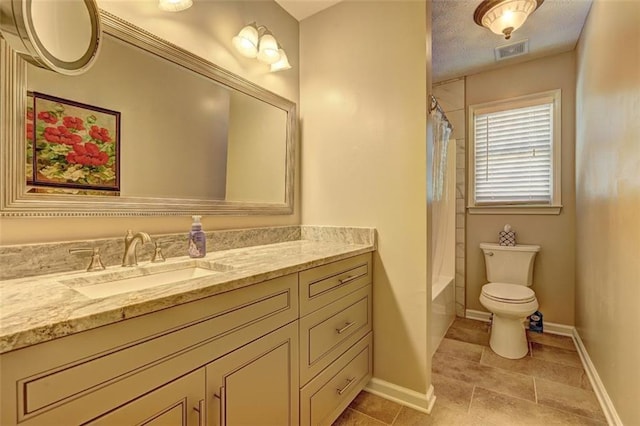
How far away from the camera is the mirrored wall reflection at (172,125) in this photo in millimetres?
1154

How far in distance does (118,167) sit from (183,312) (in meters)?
0.74

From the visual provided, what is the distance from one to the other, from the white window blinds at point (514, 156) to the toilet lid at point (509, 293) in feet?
2.76

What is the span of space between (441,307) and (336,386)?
1.33 metres

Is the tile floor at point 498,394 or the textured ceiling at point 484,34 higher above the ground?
the textured ceiling at point 484,34

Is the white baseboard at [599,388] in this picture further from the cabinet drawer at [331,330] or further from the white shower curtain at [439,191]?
the cabinet drawer at [331,330]

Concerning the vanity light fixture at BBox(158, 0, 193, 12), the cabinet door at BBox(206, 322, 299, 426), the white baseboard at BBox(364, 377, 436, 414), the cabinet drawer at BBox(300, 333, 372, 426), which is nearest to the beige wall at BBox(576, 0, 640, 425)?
the white baseboard at BBox(364, 377, 436, 414)

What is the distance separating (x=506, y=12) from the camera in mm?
1857

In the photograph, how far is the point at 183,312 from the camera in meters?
0.85

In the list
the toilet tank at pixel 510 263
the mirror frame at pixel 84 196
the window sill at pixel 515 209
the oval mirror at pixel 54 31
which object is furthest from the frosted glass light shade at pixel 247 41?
the toilet tank at pixel 510 263

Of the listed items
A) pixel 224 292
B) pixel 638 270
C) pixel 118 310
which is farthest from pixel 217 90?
pixel 638 270

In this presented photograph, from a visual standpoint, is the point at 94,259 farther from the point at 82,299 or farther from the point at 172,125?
the point at 172,125

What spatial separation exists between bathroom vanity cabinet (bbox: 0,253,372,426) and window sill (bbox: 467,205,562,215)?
1.92m

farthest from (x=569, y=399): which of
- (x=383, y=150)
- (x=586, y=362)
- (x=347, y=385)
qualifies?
(x=383, y=150)

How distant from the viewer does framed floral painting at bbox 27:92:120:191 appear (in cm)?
102
